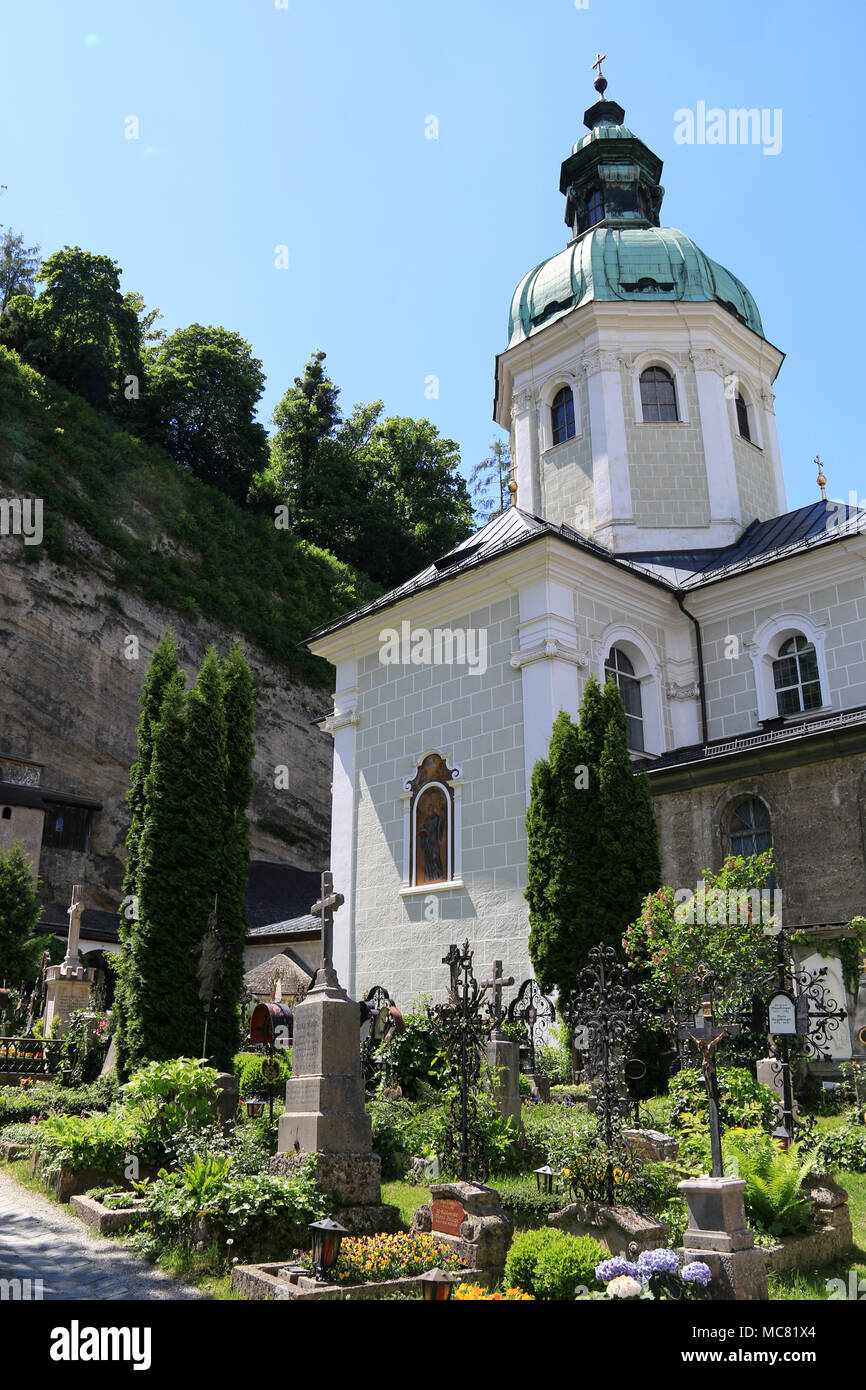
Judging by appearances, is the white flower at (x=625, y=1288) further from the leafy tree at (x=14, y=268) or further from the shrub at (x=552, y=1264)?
the leafy tree at (x=14, y=268)

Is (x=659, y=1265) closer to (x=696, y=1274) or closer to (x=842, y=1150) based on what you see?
(x=696, y=1274)

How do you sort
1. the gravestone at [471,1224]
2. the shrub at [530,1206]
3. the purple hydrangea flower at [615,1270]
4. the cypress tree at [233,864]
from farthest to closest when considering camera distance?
1. the cypress tree at [233,864]
2. the shrub at [530,1206]
3. the gravestone at [471,1224]
4. the purple hydrangea flower at [615,1270]

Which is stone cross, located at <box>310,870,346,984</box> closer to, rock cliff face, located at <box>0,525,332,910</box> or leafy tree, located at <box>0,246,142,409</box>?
rock cliff face, located at <box>0,525,332,910</box>

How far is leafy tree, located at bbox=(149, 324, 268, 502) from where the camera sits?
44.7m

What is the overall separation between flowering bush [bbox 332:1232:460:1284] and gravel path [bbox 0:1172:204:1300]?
98 centimetres

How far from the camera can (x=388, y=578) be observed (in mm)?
45906

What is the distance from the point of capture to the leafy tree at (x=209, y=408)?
147 ft

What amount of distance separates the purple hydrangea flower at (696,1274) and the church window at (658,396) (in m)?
19.7

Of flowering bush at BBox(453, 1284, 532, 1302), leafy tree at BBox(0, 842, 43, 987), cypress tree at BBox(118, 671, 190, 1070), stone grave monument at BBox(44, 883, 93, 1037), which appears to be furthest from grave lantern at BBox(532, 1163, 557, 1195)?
leafy tree at BBox(0, 842, 43, 987)

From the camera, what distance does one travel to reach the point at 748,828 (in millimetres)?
15859

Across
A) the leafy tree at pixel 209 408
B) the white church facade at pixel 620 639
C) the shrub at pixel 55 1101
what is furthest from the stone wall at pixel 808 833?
the leafy tree at pixel 209 408

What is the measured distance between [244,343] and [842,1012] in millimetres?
43882

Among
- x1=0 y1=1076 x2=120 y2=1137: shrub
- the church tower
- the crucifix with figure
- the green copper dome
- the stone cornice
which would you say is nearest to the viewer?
the crucifix with figure

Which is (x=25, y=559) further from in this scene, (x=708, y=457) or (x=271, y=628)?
(x=708, y=457)
